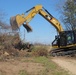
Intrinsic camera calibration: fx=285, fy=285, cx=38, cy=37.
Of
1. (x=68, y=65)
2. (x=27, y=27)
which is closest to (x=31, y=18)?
(x=27, y=27)

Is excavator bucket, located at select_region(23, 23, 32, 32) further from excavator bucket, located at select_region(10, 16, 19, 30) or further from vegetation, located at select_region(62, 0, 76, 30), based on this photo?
vegetation, located at select_region(62, 0, 76, 30)

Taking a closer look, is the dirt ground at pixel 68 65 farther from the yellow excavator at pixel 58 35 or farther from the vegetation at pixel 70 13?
the vegetation at pixel 70 13

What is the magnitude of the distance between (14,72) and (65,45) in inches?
664

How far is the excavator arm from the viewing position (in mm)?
31819

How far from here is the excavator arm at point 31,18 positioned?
31819mm

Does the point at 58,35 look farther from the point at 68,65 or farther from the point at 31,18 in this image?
the point at 68,65

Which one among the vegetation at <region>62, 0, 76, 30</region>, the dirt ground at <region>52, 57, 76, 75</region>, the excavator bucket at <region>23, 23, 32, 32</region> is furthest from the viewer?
the vegetation at <region>62, 0, 76, 30</region>

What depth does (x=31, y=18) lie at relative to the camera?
33438mm

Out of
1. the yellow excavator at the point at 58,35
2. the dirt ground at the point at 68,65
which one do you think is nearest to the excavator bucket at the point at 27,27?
the yellow excavator at the point at 58,35

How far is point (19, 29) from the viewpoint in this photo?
31828mm

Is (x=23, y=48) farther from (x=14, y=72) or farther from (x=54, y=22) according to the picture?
(x=14, y=72)

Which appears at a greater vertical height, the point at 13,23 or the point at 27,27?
the point at 13,23

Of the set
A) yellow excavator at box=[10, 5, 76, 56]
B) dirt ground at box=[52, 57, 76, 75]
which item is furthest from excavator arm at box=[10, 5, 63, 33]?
dirt ground at box=[52, 57, 76, 75]

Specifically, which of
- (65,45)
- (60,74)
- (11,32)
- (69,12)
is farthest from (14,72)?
(69,12)
